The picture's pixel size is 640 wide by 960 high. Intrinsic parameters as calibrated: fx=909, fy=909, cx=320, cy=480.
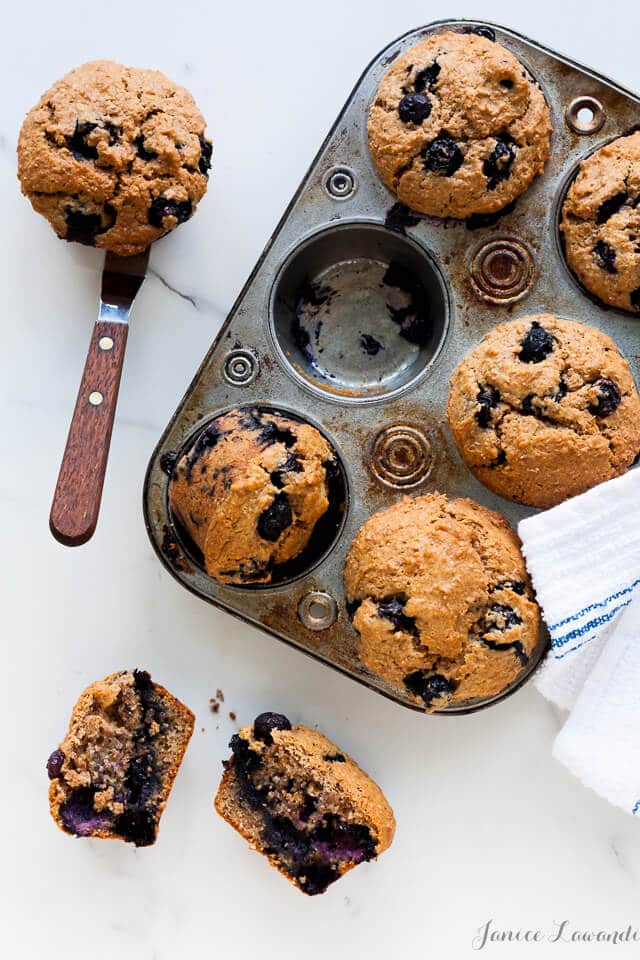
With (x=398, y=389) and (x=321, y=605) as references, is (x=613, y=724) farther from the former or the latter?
(x=398, y=389)

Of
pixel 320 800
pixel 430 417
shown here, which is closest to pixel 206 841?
pixel 320 800

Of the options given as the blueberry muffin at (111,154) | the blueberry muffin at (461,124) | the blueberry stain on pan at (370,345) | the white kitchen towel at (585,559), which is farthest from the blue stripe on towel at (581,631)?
the blueberry muffin at (111,154)

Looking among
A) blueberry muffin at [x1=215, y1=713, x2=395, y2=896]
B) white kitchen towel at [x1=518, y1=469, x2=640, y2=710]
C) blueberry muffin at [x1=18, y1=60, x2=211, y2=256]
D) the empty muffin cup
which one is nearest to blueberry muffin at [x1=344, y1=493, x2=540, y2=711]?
white kitchen towel at [x1=518, y1=469, x2=640, y2=710]

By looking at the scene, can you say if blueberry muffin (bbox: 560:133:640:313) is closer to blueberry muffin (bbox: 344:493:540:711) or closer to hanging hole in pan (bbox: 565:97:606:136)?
hanging hole in pan (bbox: 565:97:606:136)

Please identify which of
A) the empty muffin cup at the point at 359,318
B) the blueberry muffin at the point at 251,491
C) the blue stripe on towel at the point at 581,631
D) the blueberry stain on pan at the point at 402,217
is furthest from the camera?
the empty muffin cup at the point at 359,318

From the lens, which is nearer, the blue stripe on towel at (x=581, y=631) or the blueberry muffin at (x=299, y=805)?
the blue stripe on towel at (x=581, y=631)

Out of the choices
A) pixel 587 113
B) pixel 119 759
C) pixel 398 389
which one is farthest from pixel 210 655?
pixel 587 113

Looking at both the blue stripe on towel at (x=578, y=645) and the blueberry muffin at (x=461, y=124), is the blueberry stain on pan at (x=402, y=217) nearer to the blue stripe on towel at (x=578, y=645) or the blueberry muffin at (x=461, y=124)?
the blueberry muffin at (x=461, y=124)
